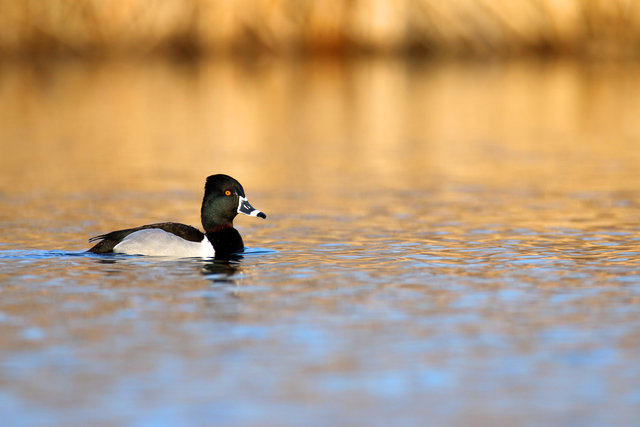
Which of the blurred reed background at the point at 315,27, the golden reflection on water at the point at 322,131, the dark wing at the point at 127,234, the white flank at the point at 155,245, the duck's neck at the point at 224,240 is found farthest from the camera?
the blurred reed background at the point at 315,27

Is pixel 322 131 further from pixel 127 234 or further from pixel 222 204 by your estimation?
pixel 127 234

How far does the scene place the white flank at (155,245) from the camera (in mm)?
11234

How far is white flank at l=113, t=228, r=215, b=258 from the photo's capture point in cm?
1123

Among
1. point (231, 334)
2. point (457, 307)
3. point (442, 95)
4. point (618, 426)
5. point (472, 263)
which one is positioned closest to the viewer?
point (618, 426)

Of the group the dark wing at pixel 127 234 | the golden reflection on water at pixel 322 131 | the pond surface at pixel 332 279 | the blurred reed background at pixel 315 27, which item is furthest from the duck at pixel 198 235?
the blurred reed background at pixel 315 27

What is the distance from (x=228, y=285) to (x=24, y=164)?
9.40 m

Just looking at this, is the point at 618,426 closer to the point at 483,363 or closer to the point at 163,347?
the point at 483,363

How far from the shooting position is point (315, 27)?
126 feet

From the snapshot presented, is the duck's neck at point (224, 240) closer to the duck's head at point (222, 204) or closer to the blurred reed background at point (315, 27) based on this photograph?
the duck's head at point (222, 204)

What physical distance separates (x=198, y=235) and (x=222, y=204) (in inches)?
22.7

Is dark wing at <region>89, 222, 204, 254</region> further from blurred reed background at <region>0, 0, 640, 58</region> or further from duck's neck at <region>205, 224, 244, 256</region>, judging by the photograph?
blurred reed background at <region>0, 0, 640, 58</region>

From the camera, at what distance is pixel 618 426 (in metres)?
6.39

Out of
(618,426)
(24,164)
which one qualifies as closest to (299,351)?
(618,426)

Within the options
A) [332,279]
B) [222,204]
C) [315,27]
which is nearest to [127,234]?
[222,204]
